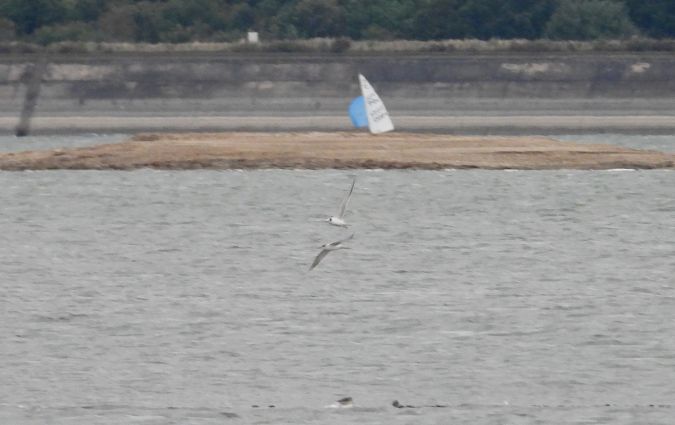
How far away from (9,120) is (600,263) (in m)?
27.7

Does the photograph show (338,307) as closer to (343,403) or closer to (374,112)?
(343,403)

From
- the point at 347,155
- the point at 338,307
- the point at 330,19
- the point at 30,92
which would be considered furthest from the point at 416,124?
the point at 338,307

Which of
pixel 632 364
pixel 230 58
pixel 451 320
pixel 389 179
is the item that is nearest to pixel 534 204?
pixel 389 179

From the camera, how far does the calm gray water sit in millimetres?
15320

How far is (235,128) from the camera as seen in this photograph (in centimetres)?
4644

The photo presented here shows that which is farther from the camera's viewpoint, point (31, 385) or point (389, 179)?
point (389, 179)

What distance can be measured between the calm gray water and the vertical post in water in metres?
14.7

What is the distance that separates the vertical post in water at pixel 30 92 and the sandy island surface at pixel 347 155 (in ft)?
28.2

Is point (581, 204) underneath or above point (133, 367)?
underneath

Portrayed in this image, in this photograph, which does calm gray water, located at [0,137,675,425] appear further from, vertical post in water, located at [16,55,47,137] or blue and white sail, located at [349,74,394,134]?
vertical post in water, located at [16,55,47,137]

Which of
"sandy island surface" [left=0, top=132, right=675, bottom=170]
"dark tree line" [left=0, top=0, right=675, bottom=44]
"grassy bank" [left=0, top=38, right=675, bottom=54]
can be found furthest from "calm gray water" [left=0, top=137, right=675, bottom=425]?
"dark tree line" [left=0, top=0, right=675, bottom=44]

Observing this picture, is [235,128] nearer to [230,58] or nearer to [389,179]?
[230,58]

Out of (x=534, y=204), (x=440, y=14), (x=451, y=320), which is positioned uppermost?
(x=451, y=320)

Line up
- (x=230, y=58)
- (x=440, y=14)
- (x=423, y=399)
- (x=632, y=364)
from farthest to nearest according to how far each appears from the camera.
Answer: (x=440, y=14) → (x=230, y=58) → (x=632, y=364) → (x=423, y=399)
